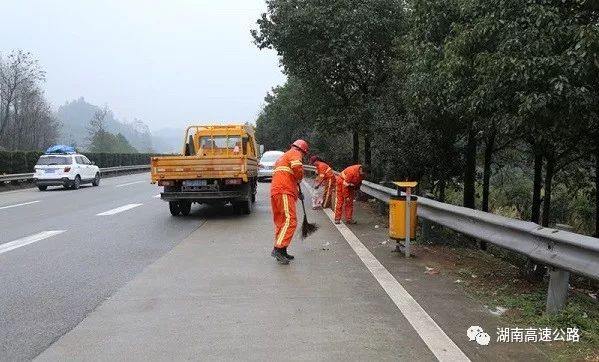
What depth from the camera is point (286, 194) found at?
784 cm

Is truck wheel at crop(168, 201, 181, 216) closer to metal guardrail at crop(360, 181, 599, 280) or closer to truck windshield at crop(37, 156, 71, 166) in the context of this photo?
metal guardrail at crop(360, 181, 599, 280)

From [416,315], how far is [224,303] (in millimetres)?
1890

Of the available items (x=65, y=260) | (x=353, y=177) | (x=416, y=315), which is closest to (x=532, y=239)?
(x=416, y=315)

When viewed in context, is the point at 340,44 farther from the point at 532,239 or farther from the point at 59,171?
the point at 59,171

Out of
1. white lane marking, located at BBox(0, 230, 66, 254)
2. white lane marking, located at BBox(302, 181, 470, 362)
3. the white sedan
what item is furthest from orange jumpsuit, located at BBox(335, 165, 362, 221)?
the white sedan

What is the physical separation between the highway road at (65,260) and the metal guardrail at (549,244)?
14.0ft

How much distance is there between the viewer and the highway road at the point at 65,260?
4.91m

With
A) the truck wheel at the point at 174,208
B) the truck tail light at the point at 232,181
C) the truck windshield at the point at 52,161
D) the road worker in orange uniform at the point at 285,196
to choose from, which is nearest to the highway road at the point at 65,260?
the truck wheel at the point at 174,208

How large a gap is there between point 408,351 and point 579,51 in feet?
13.3

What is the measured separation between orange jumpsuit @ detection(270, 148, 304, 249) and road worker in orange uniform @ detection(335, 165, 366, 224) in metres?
3.61

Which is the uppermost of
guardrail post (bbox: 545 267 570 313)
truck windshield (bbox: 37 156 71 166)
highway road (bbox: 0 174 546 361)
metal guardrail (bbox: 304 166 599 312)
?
truck windshield (bbox: 37 156 71 166)

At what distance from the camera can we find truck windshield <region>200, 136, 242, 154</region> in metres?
16.5

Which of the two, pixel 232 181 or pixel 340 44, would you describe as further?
pixel 340 44

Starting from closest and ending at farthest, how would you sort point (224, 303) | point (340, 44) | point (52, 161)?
point (224, 303) → point (340, 44) → point (52, 161)
